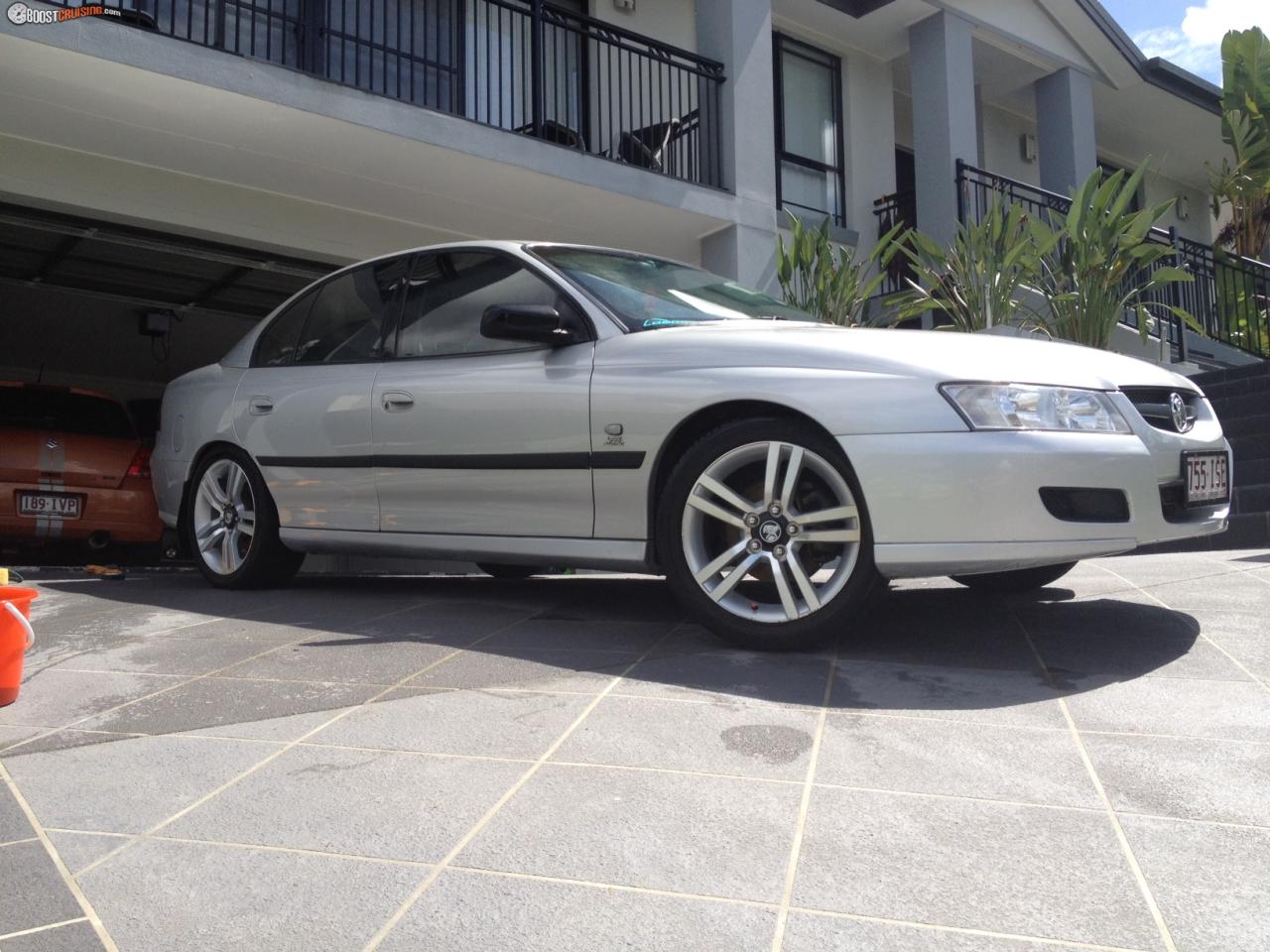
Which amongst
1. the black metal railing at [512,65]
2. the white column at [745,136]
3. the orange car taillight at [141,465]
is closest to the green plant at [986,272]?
the white column at [745,136]

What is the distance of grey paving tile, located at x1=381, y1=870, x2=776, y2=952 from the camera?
1.60 m

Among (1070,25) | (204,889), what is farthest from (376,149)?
(1070,25)

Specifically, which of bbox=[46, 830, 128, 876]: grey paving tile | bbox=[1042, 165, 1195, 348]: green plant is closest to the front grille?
bbox=[46, 830, 128, 876]: grey paving tile

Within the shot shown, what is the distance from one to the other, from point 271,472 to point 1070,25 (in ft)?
40.1

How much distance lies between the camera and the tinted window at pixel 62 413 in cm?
750

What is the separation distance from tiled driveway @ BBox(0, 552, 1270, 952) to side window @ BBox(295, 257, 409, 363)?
1.47 m

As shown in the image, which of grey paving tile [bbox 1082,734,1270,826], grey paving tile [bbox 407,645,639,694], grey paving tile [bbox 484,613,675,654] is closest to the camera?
grey paving tile [bbox 1082,734,1270,826]

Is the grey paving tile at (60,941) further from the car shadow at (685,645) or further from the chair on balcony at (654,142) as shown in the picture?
the chair on balcony at (654,142)

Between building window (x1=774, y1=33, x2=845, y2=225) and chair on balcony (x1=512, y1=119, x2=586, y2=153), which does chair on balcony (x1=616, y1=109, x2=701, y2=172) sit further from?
building window (x1=774, y1=33, x2=845, y2=225)

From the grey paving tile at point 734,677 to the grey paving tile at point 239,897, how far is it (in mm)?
1215

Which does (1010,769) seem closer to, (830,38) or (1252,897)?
(1252,897)

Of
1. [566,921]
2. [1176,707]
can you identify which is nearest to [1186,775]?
[1176,707]

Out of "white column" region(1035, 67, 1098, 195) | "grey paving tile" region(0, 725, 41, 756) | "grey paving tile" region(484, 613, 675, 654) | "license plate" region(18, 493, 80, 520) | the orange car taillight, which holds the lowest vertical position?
"grey paving tile" region(0, 725, 41, 756)

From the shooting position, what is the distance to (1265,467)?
7.34m
